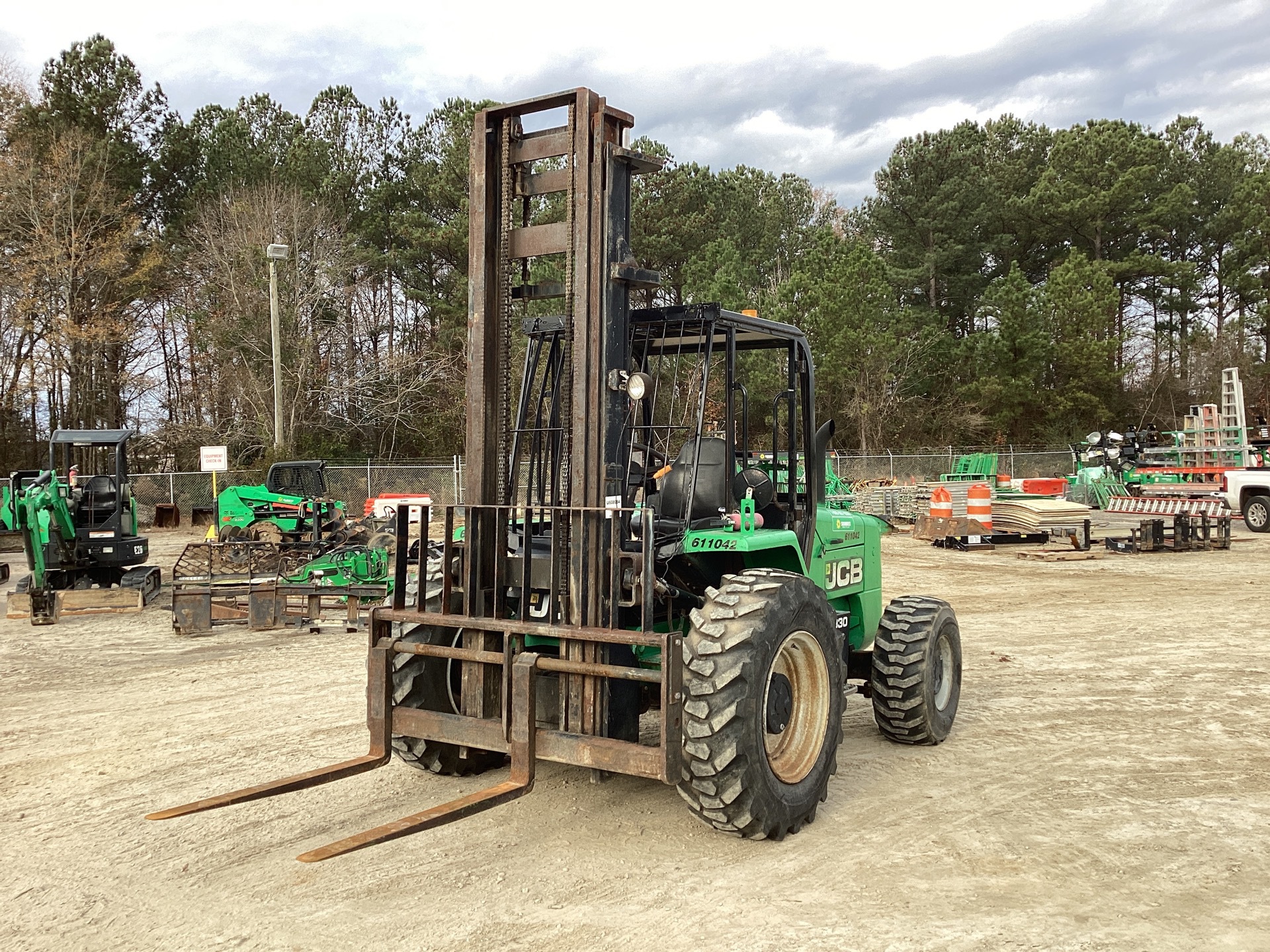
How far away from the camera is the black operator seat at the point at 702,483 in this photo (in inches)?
220

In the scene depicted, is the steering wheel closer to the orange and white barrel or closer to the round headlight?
the round headlight

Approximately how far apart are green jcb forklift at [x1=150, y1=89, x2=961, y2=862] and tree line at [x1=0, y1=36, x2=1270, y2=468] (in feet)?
75.1

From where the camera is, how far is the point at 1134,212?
4509 cm

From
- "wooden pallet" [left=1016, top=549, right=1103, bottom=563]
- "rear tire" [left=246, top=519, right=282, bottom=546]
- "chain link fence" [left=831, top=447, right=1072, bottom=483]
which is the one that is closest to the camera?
"wooden pallet" [left=1016, top=549, right=1103, bottom=563]

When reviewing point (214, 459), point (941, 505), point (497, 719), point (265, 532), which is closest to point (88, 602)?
point (265, 532)

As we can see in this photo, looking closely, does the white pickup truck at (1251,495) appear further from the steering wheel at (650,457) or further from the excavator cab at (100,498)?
the excavator cab at (100,498)

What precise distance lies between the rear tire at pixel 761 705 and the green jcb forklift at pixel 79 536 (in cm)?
1117

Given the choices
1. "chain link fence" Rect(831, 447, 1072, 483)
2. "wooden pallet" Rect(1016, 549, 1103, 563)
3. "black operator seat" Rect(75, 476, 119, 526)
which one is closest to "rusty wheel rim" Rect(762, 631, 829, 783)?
"black operator seat" Rect(75, 476, 119, 526)

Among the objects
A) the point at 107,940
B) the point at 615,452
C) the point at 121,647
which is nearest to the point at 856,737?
the point at 615,452

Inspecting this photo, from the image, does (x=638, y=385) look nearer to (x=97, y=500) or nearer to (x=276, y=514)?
(x=97, y=500)

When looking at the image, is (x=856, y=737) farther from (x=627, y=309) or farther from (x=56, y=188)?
(x=56, y=188)

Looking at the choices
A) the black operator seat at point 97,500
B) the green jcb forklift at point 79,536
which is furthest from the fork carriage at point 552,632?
the black operator seat at point 97,500

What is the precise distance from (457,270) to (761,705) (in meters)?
36.4

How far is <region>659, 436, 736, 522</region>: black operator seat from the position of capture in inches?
220
